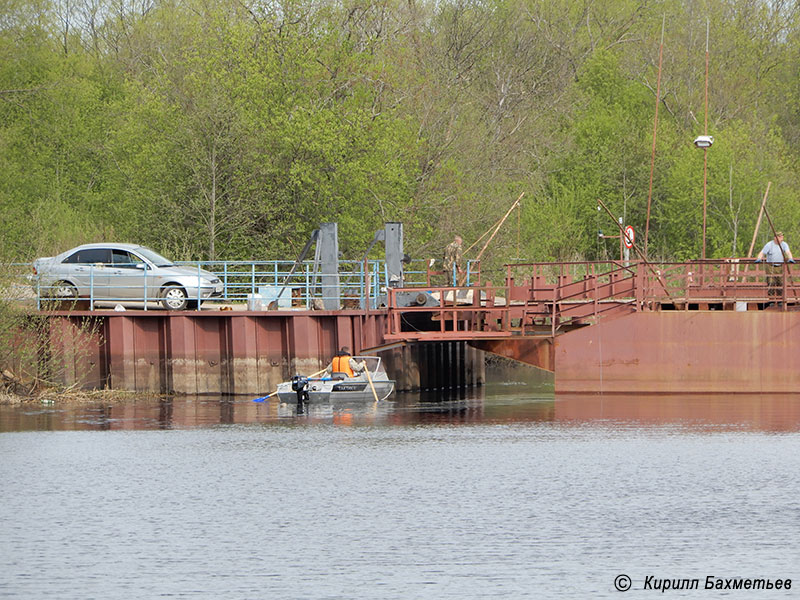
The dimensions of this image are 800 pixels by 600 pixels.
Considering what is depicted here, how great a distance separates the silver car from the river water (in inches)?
163

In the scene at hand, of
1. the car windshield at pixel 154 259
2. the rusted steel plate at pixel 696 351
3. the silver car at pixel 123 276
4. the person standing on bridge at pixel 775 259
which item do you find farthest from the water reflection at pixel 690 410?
the car windshield at pixel 154 259

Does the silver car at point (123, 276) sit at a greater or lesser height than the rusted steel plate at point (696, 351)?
greater

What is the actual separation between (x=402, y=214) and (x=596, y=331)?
51.3 feet

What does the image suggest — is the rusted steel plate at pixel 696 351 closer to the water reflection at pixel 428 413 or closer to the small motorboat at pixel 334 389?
the water reflection at pixel 428 413

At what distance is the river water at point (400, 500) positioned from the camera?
18234 millimetres

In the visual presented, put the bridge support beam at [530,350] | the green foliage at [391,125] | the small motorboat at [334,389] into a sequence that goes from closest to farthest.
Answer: the small motorboat at [334,389] < the bridge support beam at [530,350] < the green foliage at [391,125]

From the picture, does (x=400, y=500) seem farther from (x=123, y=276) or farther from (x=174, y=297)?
(x=123, y=276)

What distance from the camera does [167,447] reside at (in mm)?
28531

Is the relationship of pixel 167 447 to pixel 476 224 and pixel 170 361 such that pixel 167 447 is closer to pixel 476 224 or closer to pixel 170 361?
pixel 170 361

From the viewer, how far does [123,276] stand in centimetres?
3766

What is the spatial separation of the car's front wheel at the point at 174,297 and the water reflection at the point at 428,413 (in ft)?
8.31

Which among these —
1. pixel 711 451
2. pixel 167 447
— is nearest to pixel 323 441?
pixel 167 447

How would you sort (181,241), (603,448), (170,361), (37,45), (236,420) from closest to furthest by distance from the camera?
(603,448) → (236,420) → (170,361) → (181,241) → (37,45)

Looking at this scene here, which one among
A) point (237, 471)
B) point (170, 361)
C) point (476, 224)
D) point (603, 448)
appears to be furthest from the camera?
point (476, 224)
